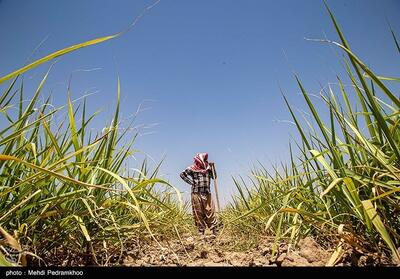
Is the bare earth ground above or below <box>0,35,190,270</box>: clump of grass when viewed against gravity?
below

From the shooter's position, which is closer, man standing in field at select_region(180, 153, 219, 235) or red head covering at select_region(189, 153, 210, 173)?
man standing in field at select_region(180, 153, 219, 235)

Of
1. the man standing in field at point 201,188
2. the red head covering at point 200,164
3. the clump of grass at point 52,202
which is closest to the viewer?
the clump of grass at point 52,202


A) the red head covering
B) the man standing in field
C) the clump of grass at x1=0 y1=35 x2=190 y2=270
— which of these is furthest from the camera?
the red head covering

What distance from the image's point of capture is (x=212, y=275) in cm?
97

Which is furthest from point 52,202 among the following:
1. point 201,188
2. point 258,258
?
point 201,188

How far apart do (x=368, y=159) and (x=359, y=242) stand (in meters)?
0.40

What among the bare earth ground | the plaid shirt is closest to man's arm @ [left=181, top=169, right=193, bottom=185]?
the plaid shirt

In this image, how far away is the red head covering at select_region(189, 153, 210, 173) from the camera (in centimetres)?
593

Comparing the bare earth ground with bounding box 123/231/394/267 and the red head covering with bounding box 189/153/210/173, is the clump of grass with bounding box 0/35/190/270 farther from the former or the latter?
the red head covering with bounding box 189/153/210/173

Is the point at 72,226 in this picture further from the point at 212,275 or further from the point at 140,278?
the point at 212,275

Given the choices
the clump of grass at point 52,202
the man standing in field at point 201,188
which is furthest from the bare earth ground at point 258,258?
the man standing in field at point 201,188

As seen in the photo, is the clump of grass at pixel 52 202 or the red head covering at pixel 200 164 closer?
the clump of grass at pixel 52 202

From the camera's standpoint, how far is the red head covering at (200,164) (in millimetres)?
5934

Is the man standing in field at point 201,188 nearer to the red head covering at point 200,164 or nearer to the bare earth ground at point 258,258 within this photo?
the red head covering at point 200,164
